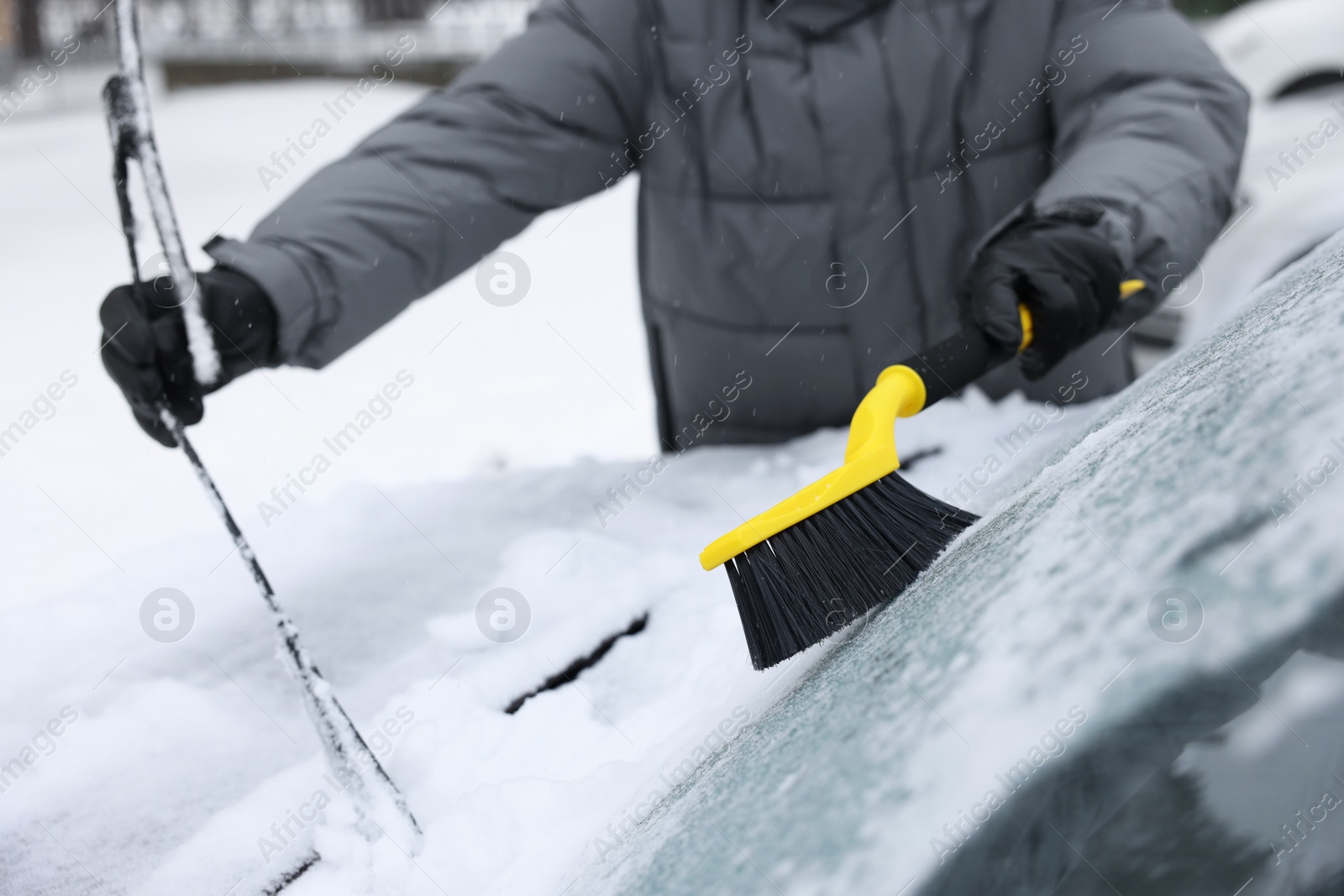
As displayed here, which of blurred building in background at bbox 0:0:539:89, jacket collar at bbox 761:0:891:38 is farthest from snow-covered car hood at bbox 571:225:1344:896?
blurred building in background at bbox 0:0:539:89

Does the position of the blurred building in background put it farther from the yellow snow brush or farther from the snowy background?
the yellow snow brush

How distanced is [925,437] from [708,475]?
333 millimetres

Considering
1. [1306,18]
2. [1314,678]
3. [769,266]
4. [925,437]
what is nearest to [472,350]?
[769,266]

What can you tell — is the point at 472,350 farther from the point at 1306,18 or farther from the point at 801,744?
the point at 1306,18

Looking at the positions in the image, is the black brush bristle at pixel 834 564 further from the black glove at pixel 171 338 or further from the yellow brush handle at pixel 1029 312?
the black glove at pixel 171 338

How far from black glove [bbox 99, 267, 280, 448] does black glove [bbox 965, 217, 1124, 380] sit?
0.89 meters

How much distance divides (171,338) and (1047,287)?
1033 mm

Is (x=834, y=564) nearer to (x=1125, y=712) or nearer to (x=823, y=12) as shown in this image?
(x=1125, y=712)

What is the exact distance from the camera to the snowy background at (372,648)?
2.84 ft

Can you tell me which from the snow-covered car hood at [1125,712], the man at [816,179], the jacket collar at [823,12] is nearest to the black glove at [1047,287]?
the man at [816,179]

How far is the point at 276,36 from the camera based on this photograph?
35.1 ft

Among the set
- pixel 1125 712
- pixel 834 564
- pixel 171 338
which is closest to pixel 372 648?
pixel 171 338

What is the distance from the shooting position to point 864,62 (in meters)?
1.46

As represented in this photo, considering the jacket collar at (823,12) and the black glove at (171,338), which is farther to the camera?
the jacket collar at (823,12)
